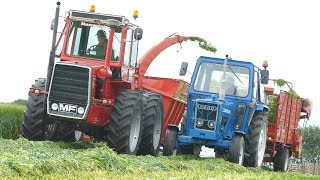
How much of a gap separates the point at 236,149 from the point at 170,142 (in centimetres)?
170

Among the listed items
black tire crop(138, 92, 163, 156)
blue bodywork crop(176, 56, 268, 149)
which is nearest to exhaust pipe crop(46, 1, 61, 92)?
black tire crop(138, 92, 163, 156)

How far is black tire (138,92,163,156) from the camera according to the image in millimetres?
16562

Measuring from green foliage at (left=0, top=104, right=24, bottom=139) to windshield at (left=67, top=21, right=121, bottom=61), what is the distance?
8.63 meters

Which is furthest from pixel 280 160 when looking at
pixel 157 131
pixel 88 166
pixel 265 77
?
pixel 88 166

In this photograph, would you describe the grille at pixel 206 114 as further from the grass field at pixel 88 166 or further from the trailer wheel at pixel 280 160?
the trailer wheel at pixel 280 160

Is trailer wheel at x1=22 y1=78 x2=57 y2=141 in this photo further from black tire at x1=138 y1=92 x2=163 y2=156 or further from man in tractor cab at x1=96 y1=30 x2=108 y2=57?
black tire at x1=138 y1=92 x2=163 y2=156

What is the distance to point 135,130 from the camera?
16.1 meters

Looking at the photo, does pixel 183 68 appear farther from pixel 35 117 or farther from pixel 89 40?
pixel 35 117

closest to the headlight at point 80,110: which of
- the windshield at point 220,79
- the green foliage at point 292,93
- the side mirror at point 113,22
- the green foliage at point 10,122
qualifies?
the side mirror at point 113,22

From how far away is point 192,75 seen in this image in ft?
61.3

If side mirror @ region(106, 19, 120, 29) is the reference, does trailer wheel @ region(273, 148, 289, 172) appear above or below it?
below

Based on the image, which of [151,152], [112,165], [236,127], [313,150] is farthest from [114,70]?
[313,150]

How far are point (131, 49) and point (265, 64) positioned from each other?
4793 millimetres

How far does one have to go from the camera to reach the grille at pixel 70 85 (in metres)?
15.4
